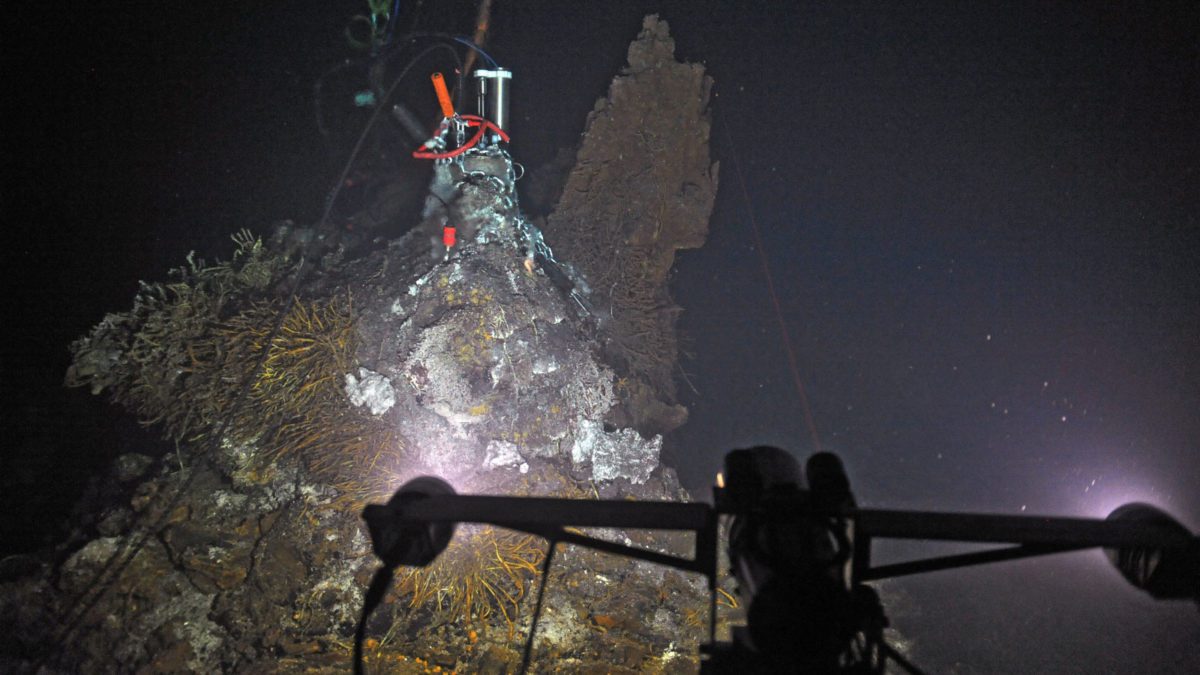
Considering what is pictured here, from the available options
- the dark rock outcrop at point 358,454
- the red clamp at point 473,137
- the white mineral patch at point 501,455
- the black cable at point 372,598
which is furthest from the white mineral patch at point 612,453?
the black cable at point 372,598

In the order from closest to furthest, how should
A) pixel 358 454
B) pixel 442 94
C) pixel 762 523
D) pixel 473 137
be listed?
pixel 762 523, pixel 358 454, pixel 442 94, pixel 473 137

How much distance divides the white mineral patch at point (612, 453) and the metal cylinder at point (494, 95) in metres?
3.09

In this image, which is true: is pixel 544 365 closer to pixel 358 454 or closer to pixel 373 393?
pixel 373 393

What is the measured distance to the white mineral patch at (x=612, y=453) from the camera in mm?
4875

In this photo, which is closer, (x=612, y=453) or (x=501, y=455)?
(x=501, y=455)

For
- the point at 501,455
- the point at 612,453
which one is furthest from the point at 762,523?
the point at 612,453

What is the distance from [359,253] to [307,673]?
364 centimetres

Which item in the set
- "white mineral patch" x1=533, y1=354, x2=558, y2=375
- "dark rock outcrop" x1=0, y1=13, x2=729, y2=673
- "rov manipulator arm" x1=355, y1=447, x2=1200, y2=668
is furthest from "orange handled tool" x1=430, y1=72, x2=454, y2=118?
"rov manipulator arm" x1=355, y1=447, x2=1200, y2=668

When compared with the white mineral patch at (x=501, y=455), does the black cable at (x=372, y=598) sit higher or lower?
lower

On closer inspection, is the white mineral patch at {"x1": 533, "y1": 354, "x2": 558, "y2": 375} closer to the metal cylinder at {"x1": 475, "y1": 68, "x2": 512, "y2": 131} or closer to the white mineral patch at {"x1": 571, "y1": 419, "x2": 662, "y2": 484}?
the white mineral patch at {"x1": 571, "y1": 419, "x2": 662, "y2": 484}

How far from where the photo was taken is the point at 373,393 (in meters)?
4.64

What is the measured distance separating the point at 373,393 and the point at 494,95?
3074 millimetres

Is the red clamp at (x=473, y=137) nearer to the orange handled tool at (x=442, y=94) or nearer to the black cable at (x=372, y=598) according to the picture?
the orange handled tool at (x=442, y=94)

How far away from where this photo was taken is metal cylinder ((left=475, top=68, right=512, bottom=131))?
5.29m
